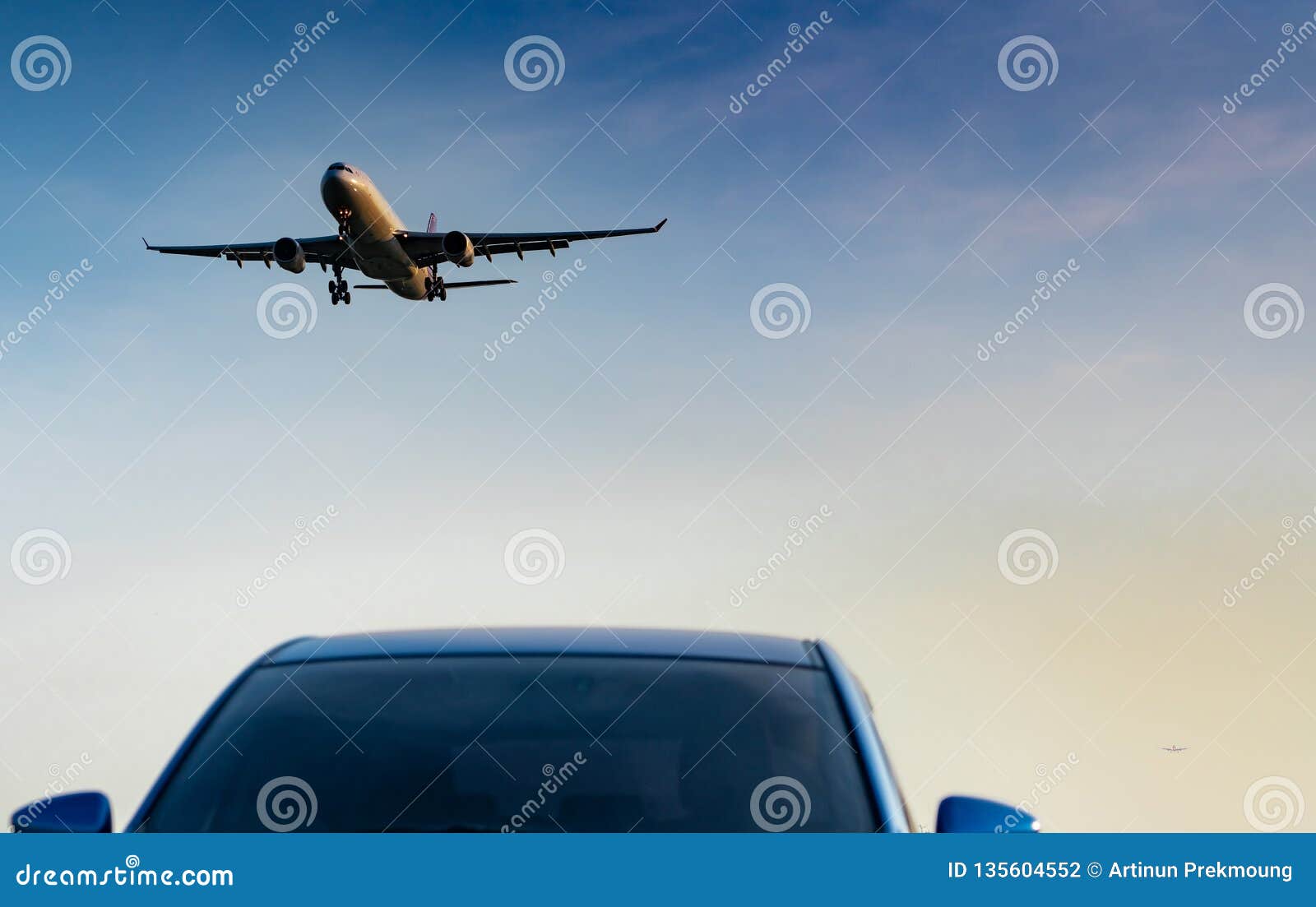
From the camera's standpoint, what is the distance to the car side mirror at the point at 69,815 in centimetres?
238

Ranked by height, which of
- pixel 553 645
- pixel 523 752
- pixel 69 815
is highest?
pixel 553 645

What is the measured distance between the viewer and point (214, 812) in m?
2.65

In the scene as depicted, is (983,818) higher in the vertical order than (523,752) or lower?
higher

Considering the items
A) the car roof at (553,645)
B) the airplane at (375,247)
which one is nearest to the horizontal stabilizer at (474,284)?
the airplane at (375,247)

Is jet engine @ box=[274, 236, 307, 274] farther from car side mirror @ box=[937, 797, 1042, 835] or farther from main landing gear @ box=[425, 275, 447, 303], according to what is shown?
car side mirror @ box=[937, 797, 1042, 835]

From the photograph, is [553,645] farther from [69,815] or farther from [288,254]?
[288,254]

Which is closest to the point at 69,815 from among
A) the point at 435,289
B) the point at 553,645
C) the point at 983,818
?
the point at 553,645

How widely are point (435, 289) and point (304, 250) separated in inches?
139

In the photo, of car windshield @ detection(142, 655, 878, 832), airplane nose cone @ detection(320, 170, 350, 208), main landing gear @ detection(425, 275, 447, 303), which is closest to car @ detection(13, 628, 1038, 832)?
car windshield @ detection(142, 655, 878, 832)

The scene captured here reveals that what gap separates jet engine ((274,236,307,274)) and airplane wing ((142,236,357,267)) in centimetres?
125

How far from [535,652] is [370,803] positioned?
538mm

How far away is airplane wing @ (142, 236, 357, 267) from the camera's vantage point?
2917 centimetres

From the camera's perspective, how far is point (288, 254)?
88.2ft

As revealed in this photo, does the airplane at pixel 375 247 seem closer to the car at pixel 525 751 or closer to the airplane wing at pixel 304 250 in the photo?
the airplane wing at pixel 304 250
